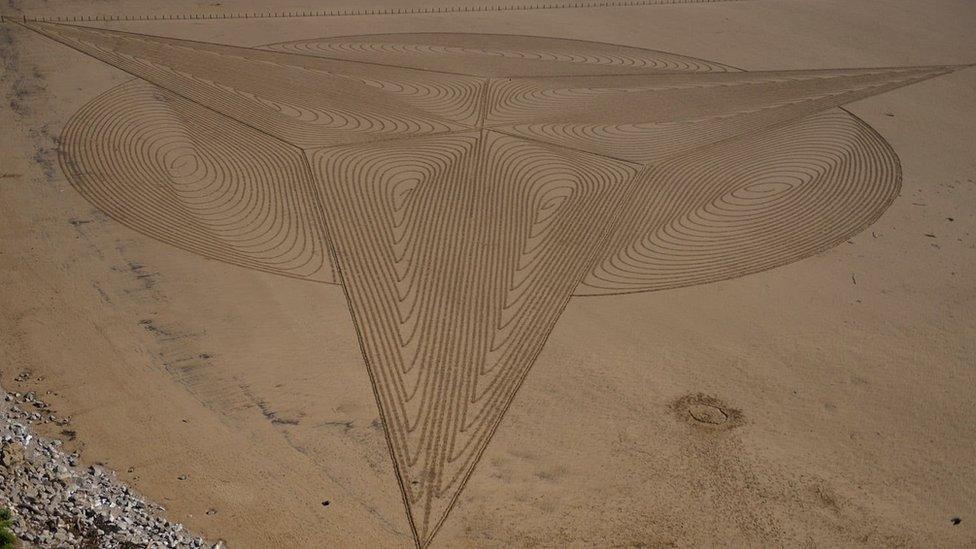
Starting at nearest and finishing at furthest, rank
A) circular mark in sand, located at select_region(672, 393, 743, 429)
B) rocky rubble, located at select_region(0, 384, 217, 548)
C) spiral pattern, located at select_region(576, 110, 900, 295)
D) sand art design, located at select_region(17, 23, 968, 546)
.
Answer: rocky rubble, located at select_region(0, 384, 217, 548) < circular mark in sand, located at select_region(672, 393, 743, 429) < sand art design, located at select_region(17, 23, 968, 546) < spiral pattern, located at select_region(576, 110, 900, 295)

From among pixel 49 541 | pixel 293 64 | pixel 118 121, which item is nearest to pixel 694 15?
pixel 293 64

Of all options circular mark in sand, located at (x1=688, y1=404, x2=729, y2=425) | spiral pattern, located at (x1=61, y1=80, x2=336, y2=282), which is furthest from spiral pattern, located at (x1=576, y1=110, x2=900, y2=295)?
spiral pattern, located at (x1=61, y1=80, x2=336, y2=282)

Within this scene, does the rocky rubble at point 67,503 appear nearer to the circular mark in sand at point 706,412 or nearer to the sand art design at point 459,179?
the sand art design at point 459,179

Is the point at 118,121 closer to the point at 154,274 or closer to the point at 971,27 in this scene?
the point at 154,274

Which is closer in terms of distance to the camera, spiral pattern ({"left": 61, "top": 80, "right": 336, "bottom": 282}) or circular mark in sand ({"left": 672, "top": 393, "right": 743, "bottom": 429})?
circular mark in sand ({"left": 672, "top": 393, "right": 743, "bottom": 429})

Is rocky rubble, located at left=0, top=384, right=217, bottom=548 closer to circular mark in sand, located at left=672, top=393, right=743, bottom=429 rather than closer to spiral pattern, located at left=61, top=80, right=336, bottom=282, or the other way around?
spiral pattern, located at left=61, top=80, right=336, bottom=282

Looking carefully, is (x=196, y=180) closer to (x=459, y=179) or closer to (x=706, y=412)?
(x=459, y=179)

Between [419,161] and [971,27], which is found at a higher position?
[971,27]
